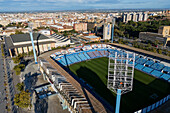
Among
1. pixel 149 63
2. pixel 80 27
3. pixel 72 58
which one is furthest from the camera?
pixel 80 27

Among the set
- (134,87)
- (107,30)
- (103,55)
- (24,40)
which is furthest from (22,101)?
(107,30)

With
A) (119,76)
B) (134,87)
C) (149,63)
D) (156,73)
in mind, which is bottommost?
(134,87)

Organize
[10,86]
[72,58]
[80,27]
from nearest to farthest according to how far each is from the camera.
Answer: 1. [10,86]
2. [72,58]
3. [80,27]

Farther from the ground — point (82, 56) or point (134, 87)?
point (82, 56)

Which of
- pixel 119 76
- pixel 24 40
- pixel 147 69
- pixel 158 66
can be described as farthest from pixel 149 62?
pixel 24 40

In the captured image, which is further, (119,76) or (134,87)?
(134,87)

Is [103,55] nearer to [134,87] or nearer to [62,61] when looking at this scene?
[62,61]

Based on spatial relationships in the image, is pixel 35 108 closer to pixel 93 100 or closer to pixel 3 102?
pixel 3 102

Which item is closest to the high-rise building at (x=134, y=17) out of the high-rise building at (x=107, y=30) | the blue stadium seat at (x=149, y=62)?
the high-rise building at (x=107, y=30)

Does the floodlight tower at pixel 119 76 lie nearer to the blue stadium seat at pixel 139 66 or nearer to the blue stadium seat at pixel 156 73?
the blue stadium seat at pixel 156 73

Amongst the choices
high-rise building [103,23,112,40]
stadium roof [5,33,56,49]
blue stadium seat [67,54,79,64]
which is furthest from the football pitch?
high-rise building [103,23,112,40]
